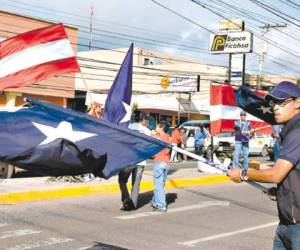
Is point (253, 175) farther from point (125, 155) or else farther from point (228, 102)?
point (228, 102)

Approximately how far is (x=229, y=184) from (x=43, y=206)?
22.4 ft

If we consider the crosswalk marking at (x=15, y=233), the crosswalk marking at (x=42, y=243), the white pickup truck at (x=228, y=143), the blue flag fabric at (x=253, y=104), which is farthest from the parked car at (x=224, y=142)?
the blue flag fabric at (x=253, y=104)

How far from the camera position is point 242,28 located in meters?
47.1

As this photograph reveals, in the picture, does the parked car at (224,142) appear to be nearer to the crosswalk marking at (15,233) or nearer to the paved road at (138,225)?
the paved road at (138,225)

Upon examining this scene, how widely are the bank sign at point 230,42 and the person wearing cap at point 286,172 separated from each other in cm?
3827

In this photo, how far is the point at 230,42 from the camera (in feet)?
147

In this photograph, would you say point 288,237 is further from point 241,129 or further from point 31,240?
point 241,129

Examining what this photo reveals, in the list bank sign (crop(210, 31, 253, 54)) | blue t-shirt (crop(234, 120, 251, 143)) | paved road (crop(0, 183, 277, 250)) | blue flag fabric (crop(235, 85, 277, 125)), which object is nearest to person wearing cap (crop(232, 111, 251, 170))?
blue t-shirt (crop(234, 120, 251, 143))

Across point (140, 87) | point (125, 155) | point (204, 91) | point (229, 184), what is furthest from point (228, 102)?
point (140, 87)

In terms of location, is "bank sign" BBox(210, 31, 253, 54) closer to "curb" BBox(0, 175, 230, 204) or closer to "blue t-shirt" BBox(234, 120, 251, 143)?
"blue t-shirt" BBox(234, 120, 251, 143)

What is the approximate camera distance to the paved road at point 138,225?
26.2 feet

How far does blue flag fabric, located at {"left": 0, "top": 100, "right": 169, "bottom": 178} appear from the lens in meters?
4.83

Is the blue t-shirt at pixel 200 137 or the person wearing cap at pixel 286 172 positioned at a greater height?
the person wearing cap at pixel 286 172

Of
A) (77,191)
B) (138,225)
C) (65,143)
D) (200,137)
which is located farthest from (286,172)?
(200,137)
